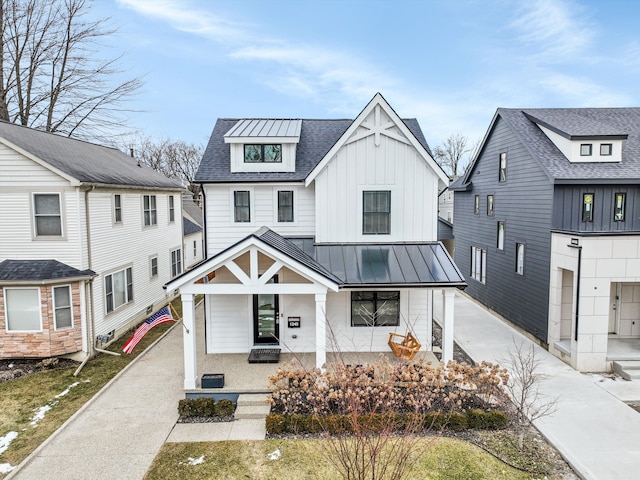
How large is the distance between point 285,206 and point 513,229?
32.6 feet

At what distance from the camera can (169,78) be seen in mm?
26812

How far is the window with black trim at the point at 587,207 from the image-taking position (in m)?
14.6

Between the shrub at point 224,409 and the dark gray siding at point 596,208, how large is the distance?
40.6 ft

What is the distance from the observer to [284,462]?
8117 mm

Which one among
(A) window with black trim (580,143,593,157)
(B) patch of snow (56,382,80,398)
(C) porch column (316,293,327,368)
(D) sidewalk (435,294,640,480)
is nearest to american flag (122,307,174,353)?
(B) patch of snow (56,382,80,398)

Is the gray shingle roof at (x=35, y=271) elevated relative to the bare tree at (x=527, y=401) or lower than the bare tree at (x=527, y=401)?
elevated

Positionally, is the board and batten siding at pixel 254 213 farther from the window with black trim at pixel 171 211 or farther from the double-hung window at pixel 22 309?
the window with black trim at pixel 171 211

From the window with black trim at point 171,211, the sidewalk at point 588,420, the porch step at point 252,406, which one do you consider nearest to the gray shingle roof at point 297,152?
the porch step at point 252,406

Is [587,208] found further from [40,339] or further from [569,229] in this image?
[40,339]

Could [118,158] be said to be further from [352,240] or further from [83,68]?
[352,240]

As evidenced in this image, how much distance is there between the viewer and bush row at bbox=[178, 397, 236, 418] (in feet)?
32.5

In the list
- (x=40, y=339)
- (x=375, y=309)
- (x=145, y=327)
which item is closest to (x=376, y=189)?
(x=375, y=309)

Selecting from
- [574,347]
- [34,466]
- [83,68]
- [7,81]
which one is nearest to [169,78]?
[83,68]

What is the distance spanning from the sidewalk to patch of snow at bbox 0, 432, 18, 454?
38.8 ft
